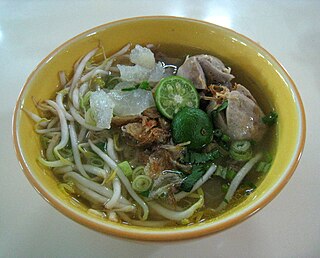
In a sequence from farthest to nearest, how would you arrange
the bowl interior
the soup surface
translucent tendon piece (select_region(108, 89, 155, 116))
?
translucent tendon piece (select_region(108, 89, 155, 116)) < the soup surface < the bowl interior

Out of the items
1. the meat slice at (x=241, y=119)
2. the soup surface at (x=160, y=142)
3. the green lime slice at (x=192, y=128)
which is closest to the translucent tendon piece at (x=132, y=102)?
the soup surface at (x=160, y=142)

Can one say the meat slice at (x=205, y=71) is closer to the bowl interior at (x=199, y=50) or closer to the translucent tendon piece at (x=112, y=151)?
the bowl interior at (x=199, y=50)

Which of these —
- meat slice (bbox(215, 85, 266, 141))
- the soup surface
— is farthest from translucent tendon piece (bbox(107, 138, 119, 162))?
meat slice (bbox(215, 85, 266, 141))

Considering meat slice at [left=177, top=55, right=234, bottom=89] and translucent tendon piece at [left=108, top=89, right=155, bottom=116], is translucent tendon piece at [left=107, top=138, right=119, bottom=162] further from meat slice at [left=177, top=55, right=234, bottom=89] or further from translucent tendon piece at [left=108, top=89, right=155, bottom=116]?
meat slice at [left=177, top=55, right=234, bottom=89]

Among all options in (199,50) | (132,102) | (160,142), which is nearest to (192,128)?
(160,142)

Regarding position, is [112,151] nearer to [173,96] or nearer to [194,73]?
[173,96]

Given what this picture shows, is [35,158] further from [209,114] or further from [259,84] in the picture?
[259,84]

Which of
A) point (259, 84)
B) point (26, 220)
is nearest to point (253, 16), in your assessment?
point (259, 84)
